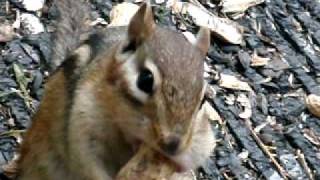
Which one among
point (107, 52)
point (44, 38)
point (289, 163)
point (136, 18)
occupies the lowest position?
point (289, 163)

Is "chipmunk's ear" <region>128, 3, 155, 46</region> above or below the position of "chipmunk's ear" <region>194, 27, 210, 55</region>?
above

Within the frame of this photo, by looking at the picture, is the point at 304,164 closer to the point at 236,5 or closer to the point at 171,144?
the point at 236,5

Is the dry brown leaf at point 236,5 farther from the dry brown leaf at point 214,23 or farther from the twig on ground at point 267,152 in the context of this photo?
the twig on ground at point 267,152

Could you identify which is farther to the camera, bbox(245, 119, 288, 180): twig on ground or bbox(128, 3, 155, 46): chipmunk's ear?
bbox(245, 119, 288, 180): twig on ground

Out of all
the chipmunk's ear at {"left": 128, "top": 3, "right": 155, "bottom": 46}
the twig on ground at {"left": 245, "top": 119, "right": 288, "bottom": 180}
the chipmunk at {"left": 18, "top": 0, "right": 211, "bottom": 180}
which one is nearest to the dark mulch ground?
the twig on ground at {"left": 245, "top": 119, "right": 288, "bottom": 180}

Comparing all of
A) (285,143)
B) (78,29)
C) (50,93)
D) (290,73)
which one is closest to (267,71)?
(290,73)

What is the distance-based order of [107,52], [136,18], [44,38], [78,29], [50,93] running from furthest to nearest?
1. [44,38]
2. [78,29]
3. [50,93]
4. [107,52]
5. [136,18]

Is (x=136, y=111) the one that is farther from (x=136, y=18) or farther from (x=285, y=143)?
(x=285, y=143)

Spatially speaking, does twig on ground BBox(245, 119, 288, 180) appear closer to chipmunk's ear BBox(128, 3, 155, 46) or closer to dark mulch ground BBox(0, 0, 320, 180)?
dark mulch ground BBox(0, 0, 320, 180)
